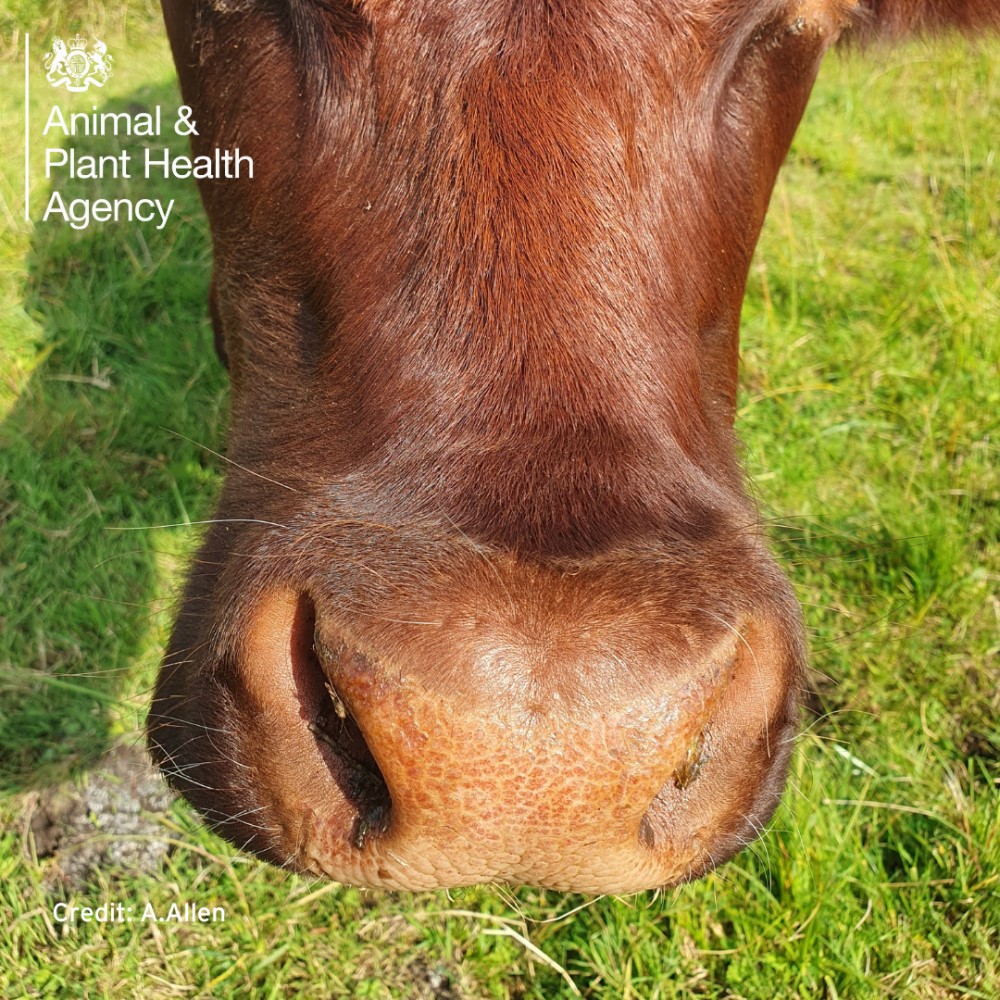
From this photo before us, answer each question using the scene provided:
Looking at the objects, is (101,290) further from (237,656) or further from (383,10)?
(237,656)

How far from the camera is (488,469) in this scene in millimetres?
1573

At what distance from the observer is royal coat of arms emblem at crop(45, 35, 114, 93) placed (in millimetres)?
5410

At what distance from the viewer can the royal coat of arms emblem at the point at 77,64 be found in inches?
213

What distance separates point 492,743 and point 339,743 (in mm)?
293

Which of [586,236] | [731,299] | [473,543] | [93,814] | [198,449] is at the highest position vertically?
[586,236]

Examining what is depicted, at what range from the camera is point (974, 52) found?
3406mm

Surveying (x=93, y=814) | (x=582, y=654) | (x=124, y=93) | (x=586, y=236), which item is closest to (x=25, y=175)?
(x=124, y=93)

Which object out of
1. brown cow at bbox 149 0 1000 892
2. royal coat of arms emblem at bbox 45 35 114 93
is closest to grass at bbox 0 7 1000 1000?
royal coat of arms emblem at bbox 45 35 114 93

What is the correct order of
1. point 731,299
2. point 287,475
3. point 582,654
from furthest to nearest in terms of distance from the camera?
point 731,299
point 287,475
point 582,654

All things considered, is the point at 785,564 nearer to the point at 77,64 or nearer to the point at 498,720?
the point at 498,720

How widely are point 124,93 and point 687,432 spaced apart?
15.4ft

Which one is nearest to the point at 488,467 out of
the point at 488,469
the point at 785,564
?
the point at 488,469

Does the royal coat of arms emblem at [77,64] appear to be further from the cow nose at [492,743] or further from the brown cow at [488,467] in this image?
the cow nose at [492,743]

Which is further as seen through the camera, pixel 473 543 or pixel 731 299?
pixel 731 299
